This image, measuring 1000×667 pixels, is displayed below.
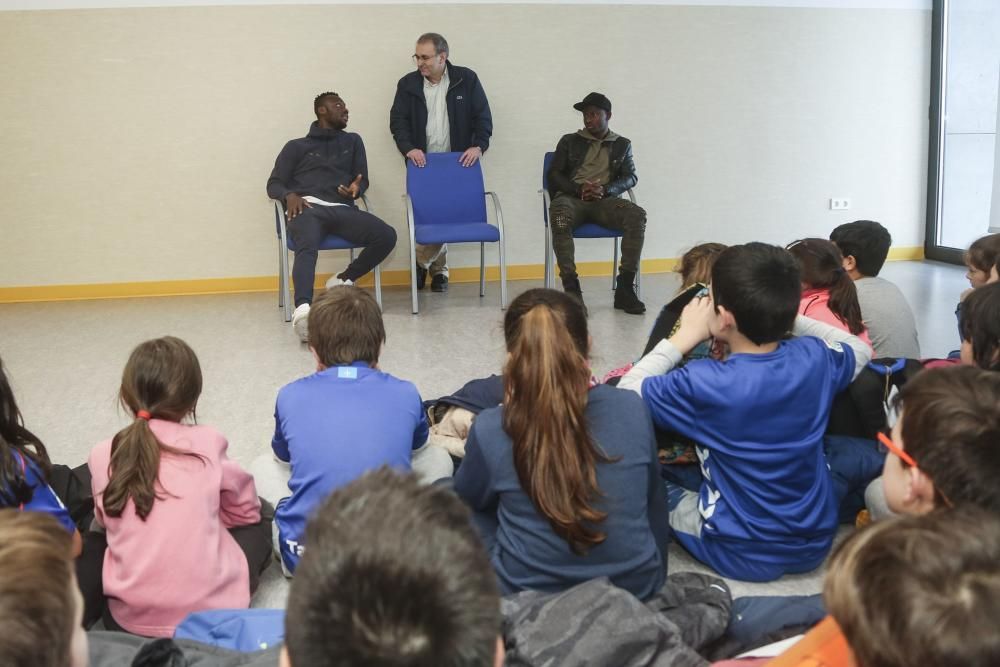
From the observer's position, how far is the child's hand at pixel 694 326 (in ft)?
6.40

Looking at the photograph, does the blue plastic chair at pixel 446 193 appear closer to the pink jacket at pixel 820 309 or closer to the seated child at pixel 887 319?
the seated child at pixel 887 319

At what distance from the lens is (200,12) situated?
5.42 metres

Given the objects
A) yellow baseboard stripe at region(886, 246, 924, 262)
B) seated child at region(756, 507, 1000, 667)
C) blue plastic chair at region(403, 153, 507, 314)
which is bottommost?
yellow baseboard stripe at region(886, 246, 924, 262)

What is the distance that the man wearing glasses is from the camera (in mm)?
5266

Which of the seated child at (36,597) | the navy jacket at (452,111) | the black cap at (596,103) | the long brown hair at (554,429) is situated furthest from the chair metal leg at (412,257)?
the seated child at (36,597)

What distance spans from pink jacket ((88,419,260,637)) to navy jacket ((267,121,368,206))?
11.1 ft

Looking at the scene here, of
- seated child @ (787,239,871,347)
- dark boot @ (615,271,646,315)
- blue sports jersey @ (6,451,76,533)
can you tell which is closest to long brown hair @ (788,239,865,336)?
seated child @ (787,239,871,347)

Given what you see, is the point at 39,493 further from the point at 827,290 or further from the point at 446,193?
the point at 446,193

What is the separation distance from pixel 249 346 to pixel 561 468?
9.79 feet

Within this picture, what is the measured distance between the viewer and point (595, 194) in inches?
199

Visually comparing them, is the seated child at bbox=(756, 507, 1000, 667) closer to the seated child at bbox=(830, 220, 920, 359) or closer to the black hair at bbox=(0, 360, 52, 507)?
the black hair at bbox=(0, 360, 52, 507)

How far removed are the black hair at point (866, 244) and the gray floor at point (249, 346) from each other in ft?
3.34

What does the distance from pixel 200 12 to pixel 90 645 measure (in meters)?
5.07

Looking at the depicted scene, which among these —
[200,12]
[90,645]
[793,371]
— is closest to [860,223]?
[793,371]
